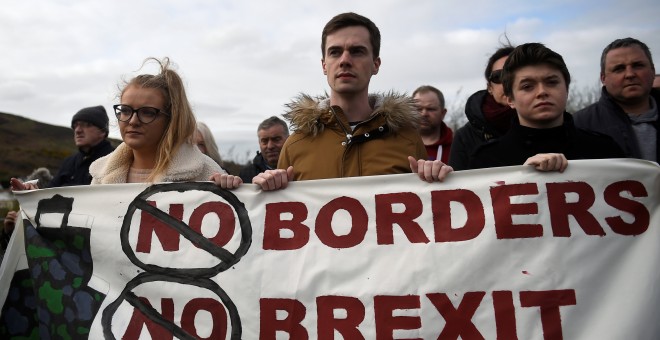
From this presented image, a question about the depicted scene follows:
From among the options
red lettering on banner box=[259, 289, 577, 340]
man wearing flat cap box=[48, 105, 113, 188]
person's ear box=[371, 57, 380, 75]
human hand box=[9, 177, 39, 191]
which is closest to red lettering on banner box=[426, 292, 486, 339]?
red lettering on banner box=[259, 289, 577, 340]

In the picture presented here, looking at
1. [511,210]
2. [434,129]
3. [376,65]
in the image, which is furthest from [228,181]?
[434,129]

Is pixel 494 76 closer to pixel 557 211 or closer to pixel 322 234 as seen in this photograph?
pixel 557 211

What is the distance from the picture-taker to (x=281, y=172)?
274cm

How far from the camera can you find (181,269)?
2.70 metres

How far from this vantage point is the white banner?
2371mm

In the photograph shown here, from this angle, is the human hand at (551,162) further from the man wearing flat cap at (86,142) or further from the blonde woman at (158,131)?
the man wearing flat cap at (86,142)

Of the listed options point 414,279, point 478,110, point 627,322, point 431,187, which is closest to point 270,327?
point 414,279

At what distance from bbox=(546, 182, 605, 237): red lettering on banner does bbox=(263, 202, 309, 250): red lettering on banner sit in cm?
112

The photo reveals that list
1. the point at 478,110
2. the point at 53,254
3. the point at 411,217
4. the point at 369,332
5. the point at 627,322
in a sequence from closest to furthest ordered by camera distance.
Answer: the point at 627,322, the point at 369,332, the point at 411,217, the point at 53,254, the point at 478,110

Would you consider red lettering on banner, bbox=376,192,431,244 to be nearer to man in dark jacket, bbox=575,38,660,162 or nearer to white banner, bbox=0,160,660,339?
white banner, bbox=0,160,660,339

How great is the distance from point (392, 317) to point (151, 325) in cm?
113

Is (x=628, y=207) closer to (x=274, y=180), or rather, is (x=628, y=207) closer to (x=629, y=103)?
(x=629, y=103)

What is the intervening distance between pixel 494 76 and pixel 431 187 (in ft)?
3.93

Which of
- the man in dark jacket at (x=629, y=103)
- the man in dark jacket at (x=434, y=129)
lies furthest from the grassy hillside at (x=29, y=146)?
the man in dark jacket at (x=629, y=103)
